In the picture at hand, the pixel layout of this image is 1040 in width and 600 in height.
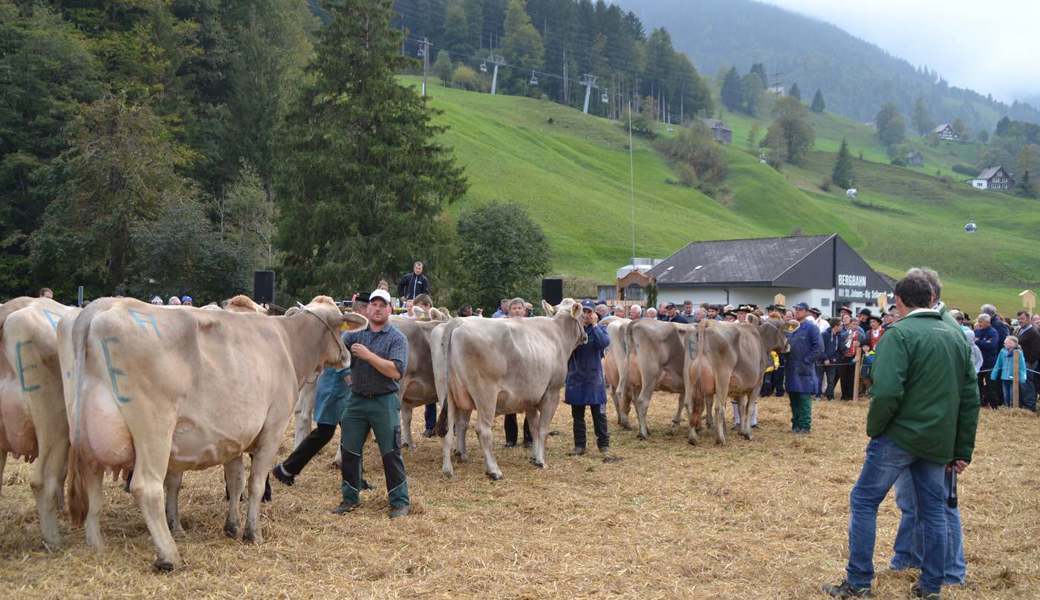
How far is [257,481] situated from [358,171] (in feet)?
89.0

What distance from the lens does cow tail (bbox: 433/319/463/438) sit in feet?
34.0

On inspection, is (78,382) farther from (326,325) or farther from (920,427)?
(920,427)

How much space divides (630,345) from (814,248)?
117 ft


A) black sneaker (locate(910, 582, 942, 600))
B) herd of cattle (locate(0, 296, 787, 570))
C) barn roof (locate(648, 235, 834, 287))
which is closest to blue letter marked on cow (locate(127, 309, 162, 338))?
herd of cattle (locate(0, 296, 787, 570))

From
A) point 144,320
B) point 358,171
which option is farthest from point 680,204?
point 144,320

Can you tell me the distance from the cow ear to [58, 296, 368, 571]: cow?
2.14ft

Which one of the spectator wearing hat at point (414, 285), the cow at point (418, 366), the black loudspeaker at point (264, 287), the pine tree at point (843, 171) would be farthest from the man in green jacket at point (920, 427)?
the pine tree at point (843, 171)

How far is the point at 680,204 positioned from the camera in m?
89.8

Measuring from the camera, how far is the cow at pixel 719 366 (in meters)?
13.2

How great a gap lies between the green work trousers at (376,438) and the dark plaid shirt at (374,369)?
3.2 inches

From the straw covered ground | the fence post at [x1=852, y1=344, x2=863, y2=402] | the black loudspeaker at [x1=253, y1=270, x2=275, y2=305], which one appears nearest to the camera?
the straw covered ground

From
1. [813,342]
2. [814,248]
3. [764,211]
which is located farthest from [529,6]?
[813,342]

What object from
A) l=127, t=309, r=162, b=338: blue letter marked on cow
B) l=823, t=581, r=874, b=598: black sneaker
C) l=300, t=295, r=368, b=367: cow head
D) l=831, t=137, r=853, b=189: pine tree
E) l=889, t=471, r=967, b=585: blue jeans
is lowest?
l=823, t=581, r=874, b=598: black sneaker

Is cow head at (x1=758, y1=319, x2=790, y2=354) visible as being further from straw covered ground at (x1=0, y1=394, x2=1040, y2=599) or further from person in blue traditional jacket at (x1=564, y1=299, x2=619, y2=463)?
person in blue traditional jacket at (x1=564, y1=299, x2=619, y2=463)
